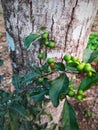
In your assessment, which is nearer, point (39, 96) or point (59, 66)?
point (59, 66)

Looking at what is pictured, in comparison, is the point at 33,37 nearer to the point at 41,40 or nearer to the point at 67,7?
the point at 41,40

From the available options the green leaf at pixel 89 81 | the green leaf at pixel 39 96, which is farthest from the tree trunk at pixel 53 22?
the green leaf at pixel 89 81

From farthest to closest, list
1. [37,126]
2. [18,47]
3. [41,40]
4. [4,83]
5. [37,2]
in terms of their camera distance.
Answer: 1. [4,83]
2. [37,126]
3. [18,47]
4. [41,40]
5. [37,2]

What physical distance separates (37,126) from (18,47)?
1.75 ft

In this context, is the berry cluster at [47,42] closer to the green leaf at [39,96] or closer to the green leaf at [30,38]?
the green leaf at [30,38]

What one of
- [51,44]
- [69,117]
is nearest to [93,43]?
[51,44]

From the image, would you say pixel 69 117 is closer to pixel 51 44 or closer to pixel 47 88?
pixel 47 88

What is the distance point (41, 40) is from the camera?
54.5 inches

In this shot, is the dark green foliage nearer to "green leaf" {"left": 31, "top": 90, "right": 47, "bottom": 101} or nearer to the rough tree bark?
the rough tree bark

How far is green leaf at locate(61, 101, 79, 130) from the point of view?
42.4 inches

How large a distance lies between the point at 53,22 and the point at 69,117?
0.49 metres

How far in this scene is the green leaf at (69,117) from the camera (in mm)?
1077

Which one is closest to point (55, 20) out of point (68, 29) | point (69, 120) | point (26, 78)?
point (68, 29)

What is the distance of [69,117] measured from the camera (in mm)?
1089
